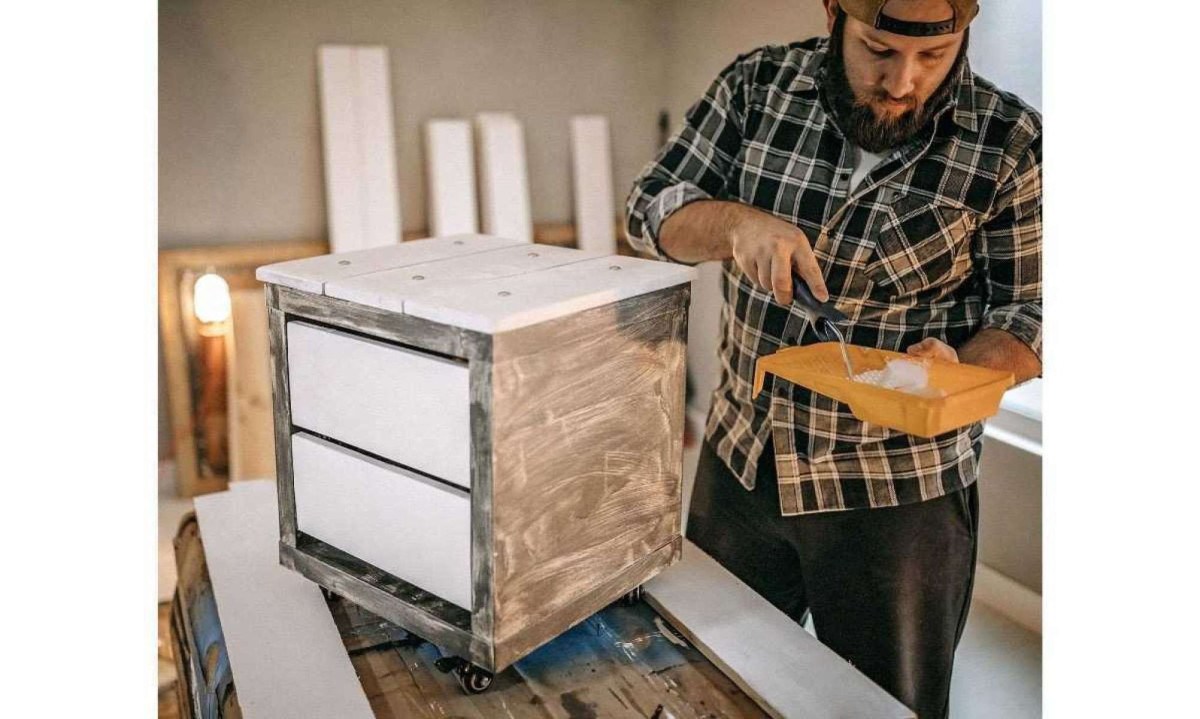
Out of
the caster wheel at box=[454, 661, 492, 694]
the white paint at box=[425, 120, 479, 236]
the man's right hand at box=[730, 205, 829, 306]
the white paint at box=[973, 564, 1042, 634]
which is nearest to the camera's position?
the caster wheel at box=[454, 661, 492, 694]

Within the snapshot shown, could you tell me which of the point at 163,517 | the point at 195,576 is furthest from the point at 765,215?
the point at 163,517

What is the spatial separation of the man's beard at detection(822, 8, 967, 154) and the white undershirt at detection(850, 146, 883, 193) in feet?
0.06

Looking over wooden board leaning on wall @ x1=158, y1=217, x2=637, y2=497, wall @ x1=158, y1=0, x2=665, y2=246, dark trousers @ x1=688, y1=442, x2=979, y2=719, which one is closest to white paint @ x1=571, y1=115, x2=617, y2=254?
wall @ x1=158, y1=0, x2=665, y2=246

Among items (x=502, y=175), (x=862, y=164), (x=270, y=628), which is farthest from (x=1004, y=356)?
(x=502, y=175)

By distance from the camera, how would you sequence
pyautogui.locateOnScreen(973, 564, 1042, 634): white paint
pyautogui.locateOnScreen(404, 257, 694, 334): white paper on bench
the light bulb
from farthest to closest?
the light bulb, pyautogui.locateOnScreen(973, 564, 1042, 634): white paint, pyautogui.locateOnScreen(404, 257, 694, 334): white paper on bench

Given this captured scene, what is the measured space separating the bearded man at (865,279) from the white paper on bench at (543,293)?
0.23 metres

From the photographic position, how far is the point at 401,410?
2.98 ft

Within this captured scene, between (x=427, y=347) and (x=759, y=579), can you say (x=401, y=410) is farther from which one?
(x=759, y=579)

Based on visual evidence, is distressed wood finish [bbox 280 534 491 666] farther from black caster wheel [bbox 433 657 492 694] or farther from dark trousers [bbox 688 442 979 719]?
dark trousers [bbox 688 442 979 719]

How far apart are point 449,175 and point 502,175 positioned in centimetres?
16

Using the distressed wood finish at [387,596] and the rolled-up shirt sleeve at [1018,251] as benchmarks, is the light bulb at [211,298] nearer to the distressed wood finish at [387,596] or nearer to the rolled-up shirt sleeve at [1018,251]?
the distressed wood finish at [387,596]

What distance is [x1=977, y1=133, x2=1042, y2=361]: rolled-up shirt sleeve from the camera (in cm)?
124

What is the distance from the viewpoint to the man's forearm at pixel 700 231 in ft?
3.99
